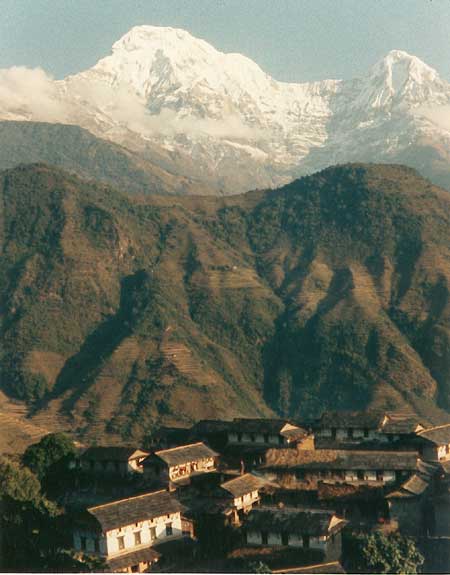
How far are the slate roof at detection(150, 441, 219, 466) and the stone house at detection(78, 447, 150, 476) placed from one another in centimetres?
205

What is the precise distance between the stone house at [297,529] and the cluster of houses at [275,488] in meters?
0.05

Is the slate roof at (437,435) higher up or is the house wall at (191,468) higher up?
the slate roof at (437,435)

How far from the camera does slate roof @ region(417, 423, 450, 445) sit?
6738 cm

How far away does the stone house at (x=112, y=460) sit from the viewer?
214ft

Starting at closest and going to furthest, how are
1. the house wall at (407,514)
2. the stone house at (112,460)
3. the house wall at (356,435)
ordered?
the house wall at (407,514) < the stone house at (112,460) < the house wall at (356,435)

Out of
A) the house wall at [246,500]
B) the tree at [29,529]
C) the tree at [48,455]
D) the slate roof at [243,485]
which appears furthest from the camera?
the tree at [48,455]

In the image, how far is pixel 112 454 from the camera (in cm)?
6619

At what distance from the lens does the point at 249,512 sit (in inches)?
2084

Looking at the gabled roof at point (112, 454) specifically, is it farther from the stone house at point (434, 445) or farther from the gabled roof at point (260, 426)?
the stone house at point (434, 445)

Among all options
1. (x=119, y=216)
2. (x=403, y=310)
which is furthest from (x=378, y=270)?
(x=119, y=216)

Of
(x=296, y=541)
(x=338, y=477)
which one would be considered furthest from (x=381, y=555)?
(x=338, y=477)

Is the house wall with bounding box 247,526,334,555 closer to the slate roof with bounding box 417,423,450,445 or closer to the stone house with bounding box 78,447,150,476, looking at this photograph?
the stone house with bounding box 78,447,150,476

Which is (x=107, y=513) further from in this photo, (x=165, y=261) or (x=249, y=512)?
Answer: (x=165, y=261)

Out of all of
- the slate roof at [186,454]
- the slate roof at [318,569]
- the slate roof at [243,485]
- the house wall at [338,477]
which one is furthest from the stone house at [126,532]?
the house wall at [338,477]
